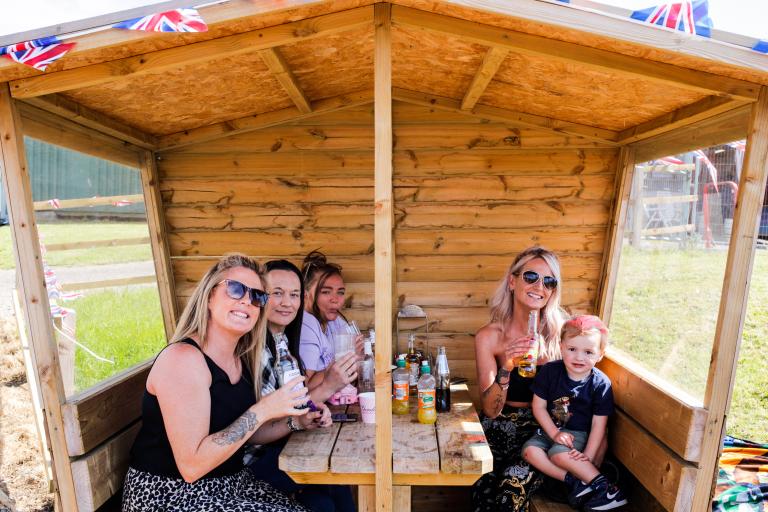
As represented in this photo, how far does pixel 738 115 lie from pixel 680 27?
2.77 ft

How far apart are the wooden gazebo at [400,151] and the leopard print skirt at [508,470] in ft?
1.87

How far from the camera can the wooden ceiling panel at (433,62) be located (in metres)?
2.82

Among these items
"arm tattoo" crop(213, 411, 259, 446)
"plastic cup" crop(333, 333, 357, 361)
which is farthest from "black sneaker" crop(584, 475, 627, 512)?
"arm tattoo" crop(213, 411, 259, 446)

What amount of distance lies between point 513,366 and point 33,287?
259 cm

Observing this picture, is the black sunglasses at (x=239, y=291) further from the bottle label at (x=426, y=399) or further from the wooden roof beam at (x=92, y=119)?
the wooden roof beam at (x=92, y=119)

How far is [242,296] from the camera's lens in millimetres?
2441

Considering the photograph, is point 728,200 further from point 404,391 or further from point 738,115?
point 404,391

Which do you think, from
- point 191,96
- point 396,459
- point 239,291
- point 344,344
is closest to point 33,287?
point 239,291

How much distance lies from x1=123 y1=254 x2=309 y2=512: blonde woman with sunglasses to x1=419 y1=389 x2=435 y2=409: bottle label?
0.61 m

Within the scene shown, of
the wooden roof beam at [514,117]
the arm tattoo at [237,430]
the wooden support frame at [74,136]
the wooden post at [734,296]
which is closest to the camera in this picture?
the arm tattoo at [237,430]

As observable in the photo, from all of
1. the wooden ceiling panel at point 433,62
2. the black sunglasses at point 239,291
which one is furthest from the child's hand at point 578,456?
the wooden ceiling panel at point 433,62

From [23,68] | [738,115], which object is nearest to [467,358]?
[738,115]

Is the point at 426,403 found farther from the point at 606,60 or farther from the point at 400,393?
the point at 606,60

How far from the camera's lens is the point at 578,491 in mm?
2834
